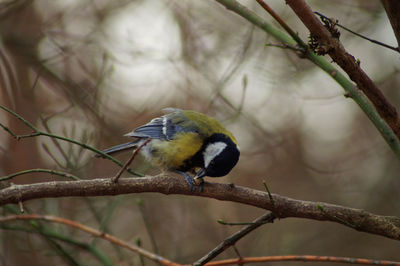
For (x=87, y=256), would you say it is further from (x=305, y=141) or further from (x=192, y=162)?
(x=305, y=141)

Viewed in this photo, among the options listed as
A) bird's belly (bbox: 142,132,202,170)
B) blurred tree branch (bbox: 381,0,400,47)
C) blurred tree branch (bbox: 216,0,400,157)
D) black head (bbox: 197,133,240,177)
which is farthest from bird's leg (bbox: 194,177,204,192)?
blurred tree branch (bbox: 381,0,400,47)

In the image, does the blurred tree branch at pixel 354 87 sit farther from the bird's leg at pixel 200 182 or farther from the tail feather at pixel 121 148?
the tail feather at pixel 121 148

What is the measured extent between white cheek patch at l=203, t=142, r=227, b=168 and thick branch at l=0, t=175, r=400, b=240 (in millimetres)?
703

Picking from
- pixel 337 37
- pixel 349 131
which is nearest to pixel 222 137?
pixel 337 37

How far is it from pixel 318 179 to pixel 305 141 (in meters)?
0.50

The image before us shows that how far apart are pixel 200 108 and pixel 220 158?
1728mm

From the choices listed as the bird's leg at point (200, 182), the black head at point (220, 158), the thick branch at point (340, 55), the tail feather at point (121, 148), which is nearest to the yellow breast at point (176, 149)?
the black head at point (220, 158)

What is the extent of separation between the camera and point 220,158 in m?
2.53

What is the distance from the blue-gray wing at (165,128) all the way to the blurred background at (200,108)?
14.8 inches

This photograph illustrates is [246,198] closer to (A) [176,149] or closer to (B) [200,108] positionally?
(A) [176,149]

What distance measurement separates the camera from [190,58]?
4.10 metres

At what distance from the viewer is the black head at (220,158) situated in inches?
99.3

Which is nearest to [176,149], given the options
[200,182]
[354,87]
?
[200,182]

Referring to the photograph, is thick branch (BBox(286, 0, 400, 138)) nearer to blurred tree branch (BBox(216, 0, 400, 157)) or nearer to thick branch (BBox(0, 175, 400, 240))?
blurred tree branch (BBox(216, 0, 400, 157))
